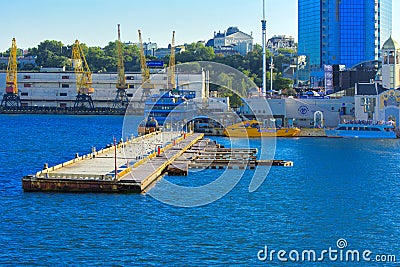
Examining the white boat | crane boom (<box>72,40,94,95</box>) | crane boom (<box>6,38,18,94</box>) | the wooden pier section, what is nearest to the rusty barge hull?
the wooden pier section

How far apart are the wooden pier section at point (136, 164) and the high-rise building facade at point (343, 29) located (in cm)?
6409

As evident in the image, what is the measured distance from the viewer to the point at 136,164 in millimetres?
35781

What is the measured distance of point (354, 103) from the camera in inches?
2603

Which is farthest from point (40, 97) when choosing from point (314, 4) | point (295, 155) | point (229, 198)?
point (229, 198)

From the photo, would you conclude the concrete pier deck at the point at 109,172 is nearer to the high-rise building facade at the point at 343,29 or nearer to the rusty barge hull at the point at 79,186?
the rusty barge hull at the point at 79,186

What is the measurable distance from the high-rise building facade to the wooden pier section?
64094 millimetres

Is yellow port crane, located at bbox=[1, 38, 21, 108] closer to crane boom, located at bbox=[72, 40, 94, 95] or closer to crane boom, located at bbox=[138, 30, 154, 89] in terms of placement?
crane boom, located at bbox=[72, 40, 94, 95]

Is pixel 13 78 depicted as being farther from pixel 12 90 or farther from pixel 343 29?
pixel 343 29

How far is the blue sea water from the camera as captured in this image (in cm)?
2097

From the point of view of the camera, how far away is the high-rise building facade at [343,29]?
112 metres

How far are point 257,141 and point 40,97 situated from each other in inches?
2448

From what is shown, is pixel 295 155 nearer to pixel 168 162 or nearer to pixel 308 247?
pixel 168 162

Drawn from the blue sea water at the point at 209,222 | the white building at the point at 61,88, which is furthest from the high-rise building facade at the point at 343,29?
the blue sea water at the point at 209,222

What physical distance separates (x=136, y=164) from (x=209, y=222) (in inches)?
447
